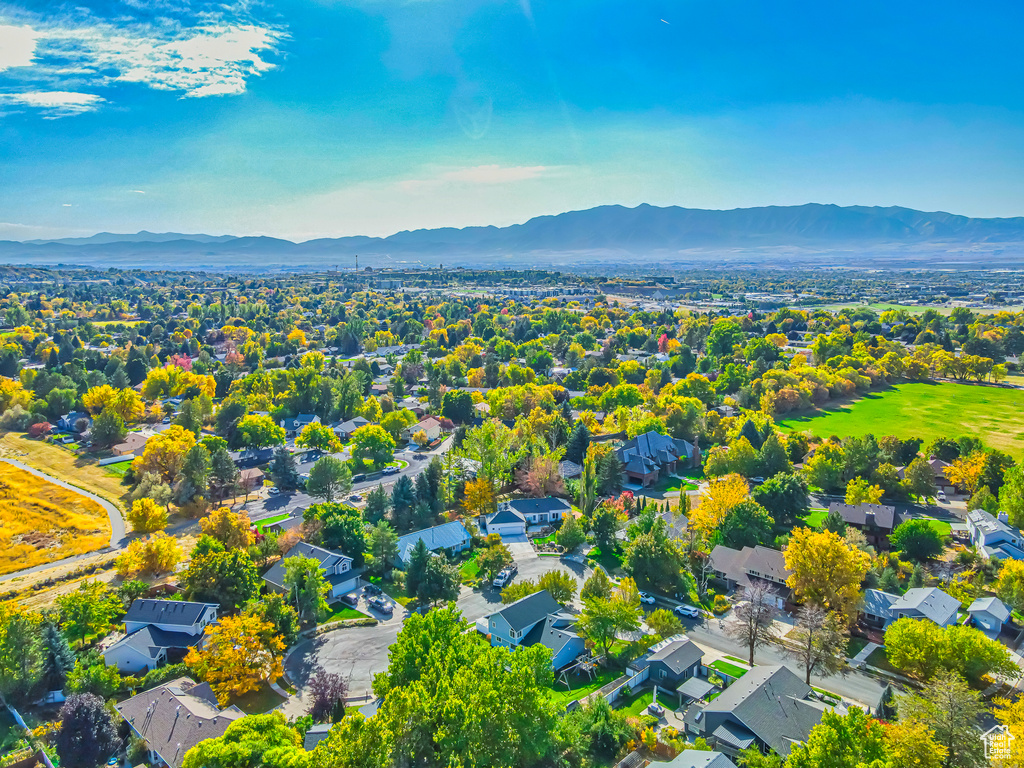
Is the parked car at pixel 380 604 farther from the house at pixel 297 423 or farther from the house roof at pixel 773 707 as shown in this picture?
the house at pixel 297 423

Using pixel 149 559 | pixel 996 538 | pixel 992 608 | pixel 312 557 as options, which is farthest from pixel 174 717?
pixel 996 538

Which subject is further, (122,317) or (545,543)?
(122,317)

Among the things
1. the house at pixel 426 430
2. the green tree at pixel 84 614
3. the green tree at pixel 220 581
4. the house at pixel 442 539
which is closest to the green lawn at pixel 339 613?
the green tree at pixel 220 581

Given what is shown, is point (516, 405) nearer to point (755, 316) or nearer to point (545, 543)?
point (545, 543)

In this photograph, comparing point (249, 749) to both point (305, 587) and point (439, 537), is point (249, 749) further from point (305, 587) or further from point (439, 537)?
point (439, 537)

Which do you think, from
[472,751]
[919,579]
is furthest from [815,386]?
[472,751]

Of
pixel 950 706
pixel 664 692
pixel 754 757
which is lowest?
pixel 664 692
